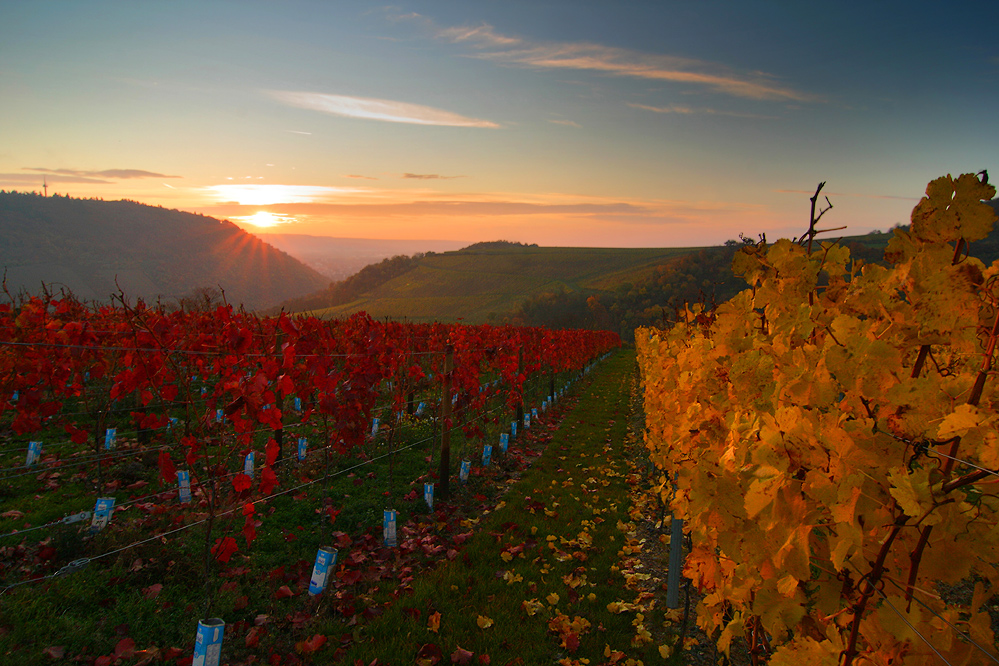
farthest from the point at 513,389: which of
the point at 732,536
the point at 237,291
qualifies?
the point at 237,291

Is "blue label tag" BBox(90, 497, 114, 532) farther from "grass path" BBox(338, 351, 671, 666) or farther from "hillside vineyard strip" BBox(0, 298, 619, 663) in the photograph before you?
"grass path" BBox(338, 351, 671, 666)

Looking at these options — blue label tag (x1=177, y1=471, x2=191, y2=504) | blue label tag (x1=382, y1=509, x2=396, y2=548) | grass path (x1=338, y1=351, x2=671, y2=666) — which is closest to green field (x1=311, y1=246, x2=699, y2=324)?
grass path (x1=338, y1=351, x2=671, y2=666)

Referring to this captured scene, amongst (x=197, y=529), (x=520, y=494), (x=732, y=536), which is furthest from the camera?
(x=520, y=494)

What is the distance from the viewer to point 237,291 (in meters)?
91.8

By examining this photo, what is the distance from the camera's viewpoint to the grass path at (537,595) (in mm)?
3090

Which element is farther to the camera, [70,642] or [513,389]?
[513,389]

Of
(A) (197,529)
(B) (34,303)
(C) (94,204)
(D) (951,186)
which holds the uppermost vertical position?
(C) (94,204)

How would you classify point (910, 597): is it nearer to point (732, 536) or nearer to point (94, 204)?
point (732, 536)

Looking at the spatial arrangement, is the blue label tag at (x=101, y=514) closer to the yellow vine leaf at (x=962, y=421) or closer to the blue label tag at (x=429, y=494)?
the blue label tag at (x=429, y=494)

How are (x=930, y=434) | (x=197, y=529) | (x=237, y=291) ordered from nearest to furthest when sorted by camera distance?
(x=930, y=434) < (x=197, y=529) < (x=237, y=291)

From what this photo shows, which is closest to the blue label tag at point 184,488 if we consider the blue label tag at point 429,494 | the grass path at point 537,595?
the blue label tag at point 429,494

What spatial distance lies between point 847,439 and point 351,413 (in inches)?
171

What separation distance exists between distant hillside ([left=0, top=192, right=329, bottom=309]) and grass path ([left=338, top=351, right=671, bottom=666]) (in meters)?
76.2

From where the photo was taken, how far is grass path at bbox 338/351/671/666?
309 cm
